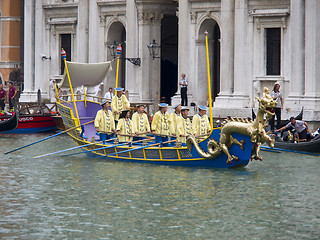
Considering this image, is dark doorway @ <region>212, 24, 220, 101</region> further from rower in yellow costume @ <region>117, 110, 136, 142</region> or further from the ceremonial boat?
rower in yellow costume @ <region>117, 110, 136, 142</region>

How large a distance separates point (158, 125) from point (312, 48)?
8525mm

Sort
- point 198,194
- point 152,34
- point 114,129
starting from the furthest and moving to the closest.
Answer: point 152,34, point 114,129, point 198,194

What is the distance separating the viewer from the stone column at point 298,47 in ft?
A: 94.4

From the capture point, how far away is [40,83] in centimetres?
3809

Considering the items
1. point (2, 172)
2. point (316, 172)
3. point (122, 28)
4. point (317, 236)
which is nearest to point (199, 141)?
point (316, 172)

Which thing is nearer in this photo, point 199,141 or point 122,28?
point 199,141

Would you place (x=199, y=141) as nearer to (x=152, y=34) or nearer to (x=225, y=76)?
(x=225, y=76)

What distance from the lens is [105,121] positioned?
23.0 metres

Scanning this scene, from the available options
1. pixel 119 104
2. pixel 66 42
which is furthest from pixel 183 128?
pixel 66 42

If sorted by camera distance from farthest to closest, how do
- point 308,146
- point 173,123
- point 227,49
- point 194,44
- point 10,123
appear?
point 194,44 < point 227,49 < point 10,123 < point 308,146 < point 173,123

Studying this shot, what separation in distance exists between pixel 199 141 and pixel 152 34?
47.9 ft

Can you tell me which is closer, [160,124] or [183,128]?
[183,128]

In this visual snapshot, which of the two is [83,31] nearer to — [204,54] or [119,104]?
[204,54]

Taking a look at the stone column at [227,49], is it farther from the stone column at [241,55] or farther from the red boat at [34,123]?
the red boat at [34,123]
